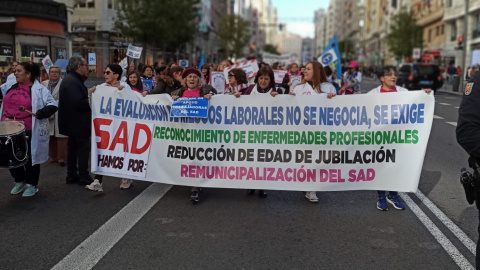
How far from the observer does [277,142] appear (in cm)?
636

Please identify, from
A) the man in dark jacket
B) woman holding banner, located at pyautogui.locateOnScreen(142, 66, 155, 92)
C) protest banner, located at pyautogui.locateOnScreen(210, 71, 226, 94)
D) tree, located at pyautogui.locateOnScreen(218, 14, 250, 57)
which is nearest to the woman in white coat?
the man in dark jacket

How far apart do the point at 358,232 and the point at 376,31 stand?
95.5 metres

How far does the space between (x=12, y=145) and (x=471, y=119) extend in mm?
4661

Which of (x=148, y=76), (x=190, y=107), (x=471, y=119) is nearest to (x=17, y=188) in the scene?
(x=190, y=107)

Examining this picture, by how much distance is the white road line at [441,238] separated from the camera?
4371mm

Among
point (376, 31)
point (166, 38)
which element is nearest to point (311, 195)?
point (166, 38)

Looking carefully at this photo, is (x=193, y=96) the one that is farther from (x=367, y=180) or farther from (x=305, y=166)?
(x=367, y=180)

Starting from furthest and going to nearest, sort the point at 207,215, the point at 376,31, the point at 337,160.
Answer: the point at 376,31 → the point at 337,160 → the point at 207,215

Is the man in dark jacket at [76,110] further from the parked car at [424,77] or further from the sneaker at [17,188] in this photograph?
the parked car at [424,77]

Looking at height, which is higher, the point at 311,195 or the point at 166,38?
the point at 166,38

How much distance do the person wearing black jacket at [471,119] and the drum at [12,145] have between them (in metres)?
4.58

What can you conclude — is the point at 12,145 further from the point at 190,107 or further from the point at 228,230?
the point at 228,230

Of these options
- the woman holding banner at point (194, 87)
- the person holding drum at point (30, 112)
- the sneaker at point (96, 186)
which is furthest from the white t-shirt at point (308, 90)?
the person holding drum at point (30, 112)

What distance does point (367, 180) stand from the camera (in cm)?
615
